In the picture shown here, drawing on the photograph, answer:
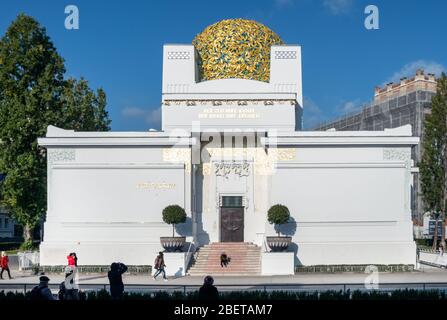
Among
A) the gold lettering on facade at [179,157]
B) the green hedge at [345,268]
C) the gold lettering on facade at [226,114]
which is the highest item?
the gold lettering on facade at [226,114]

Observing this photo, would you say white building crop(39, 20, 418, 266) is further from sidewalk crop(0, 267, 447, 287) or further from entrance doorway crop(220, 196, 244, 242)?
entrance doorway crop(220, 196, 244, 242)

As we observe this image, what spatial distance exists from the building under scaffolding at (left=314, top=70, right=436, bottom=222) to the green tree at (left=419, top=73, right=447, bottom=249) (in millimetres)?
7811

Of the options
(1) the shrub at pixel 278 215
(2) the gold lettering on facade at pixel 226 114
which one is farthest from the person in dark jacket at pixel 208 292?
(2) the gold lettering on facade at pixel 226 114

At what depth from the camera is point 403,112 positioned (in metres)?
57.4

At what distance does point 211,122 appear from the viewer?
3231 centimetres

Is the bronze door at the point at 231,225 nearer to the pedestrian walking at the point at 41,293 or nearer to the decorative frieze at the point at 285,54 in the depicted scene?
the decorative frieze at the point at 285,54

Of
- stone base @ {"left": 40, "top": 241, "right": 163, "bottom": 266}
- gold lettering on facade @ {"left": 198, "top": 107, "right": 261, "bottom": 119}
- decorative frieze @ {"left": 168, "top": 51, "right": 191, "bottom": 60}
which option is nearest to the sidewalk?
stone base @ {"left": 40, "top": 241, "right": 163, "bottom": 266}

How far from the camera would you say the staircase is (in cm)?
2886

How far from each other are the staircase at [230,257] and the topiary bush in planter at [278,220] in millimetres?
1318

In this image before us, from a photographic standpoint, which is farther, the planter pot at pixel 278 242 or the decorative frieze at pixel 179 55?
the decorative frieze at pixel 179 55

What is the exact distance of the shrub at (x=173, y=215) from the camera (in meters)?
29.2
